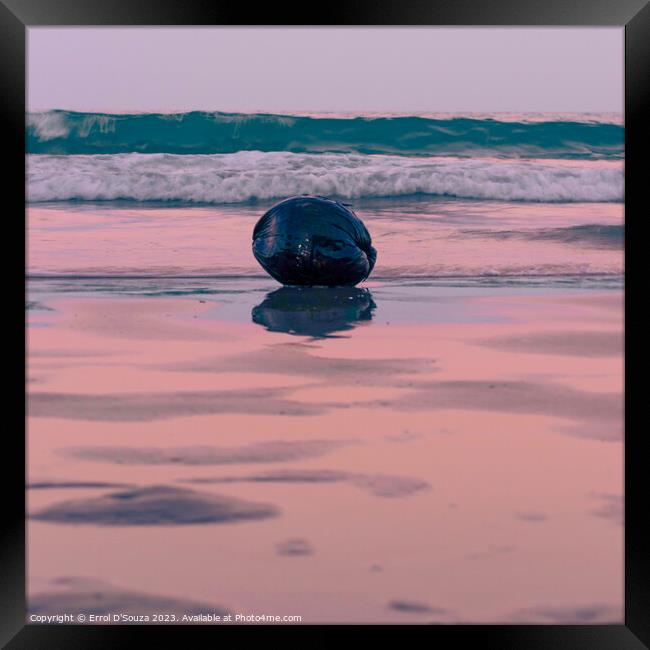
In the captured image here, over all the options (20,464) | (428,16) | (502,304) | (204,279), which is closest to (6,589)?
(20,464)

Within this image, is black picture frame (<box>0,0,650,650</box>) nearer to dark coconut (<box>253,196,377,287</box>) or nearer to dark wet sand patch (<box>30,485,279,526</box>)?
dark wet sand patch (<box>30,485,279,526</box>)

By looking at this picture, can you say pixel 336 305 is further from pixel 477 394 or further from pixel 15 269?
pixel 15 269

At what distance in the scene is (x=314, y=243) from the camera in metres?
9.38

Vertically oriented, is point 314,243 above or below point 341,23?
below

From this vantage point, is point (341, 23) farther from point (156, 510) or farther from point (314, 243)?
point (314, 243)

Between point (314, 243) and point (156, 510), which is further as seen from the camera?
point (314, 243)

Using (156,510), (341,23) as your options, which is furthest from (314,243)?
(156,510)

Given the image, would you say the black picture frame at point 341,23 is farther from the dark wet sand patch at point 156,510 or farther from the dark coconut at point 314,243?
the dark coconut at point 314,243

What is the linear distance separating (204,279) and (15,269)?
19.1 feet

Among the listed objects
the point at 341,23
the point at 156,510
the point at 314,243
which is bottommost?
the point at 156,510

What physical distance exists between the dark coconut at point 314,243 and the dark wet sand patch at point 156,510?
476 centimetres

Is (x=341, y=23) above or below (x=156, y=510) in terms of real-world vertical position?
above

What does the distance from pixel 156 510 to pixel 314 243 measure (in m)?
4.95

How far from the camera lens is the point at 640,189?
15.8ft
